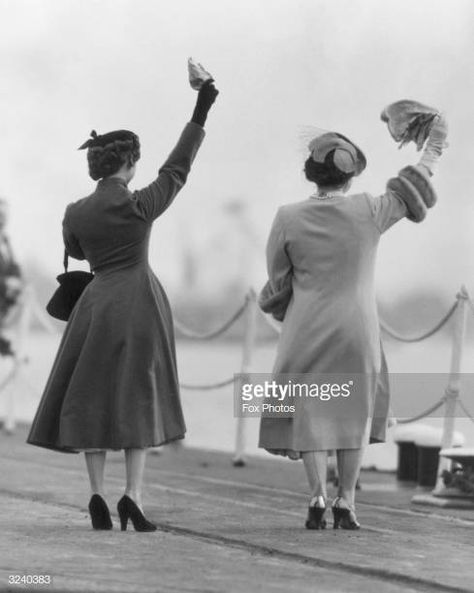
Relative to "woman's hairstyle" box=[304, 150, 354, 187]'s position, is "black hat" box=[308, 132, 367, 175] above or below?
above

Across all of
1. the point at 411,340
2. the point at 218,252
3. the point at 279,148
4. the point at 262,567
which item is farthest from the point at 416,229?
the point at 262,567

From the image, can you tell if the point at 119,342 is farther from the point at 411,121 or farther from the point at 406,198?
the point at 411,121

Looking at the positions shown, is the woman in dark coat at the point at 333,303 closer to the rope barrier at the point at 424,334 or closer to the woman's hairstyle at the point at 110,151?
the woman's hairstyle at the point at 110,151

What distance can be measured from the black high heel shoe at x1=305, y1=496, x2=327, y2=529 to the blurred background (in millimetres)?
11707

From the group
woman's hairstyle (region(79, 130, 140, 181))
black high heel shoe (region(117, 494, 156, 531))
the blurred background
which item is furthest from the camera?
the blurred background

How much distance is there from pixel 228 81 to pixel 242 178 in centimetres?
315

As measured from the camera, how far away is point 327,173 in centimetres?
611

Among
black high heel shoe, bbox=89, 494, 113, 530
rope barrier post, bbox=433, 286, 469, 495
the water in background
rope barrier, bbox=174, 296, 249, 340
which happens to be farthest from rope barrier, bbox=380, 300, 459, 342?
black high heel shoe, bbox=89, 494, 113, 530

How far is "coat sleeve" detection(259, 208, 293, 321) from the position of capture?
612 centimetres

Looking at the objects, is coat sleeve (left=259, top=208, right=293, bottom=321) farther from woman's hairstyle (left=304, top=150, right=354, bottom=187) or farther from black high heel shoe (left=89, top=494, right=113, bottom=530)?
black high heel shoe (left=89, top=494, right=113, bottom=530)

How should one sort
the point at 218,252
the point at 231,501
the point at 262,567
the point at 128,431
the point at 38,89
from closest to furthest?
1. the point at 262,567
2. the point at 128,431
3. the point at 231,501
4. the point at 38,89
5. the point at 218,252

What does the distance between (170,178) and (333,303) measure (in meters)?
0.70

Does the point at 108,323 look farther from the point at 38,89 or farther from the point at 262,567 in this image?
the point at 38,89

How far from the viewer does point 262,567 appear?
16.4ft
